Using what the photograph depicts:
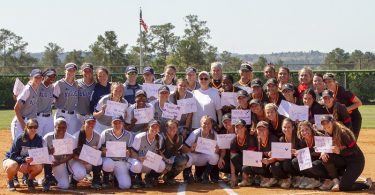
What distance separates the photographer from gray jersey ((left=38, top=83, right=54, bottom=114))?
29.7 ft

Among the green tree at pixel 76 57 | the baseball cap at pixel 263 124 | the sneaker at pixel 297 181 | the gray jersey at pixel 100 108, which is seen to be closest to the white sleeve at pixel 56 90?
the gray jersey at pixel 100 108

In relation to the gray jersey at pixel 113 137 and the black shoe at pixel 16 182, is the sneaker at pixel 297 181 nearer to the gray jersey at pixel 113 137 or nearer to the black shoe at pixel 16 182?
the gray jersey at pixel 113 137

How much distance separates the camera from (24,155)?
28.0 feet

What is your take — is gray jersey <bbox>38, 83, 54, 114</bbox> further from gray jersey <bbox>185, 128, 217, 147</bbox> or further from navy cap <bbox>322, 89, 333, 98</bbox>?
navy cap <bbox>322, 89, 333, 98</bbox>

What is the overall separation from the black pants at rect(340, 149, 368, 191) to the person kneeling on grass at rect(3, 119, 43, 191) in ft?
14.6

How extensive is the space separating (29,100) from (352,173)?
4963 mm

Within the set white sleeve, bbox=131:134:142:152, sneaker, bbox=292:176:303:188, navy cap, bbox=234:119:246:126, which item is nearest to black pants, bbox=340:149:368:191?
sneaker, bbox=292:176:303:188

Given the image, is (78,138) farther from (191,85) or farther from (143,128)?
(191,85)

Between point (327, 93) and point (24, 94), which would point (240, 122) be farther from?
point (24, 94)

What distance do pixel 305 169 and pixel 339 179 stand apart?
50cm

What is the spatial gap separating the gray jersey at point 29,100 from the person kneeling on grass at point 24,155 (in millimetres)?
531

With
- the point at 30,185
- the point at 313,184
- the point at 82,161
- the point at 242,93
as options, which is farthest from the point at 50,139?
the point at 313,184

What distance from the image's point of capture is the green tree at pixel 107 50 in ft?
178

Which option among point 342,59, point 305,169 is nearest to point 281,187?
point 305,169
